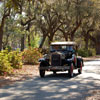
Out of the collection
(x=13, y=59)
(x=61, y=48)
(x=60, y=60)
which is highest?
Answer: (x=61, y=48)

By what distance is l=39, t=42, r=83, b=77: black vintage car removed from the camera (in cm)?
Answer: 1479

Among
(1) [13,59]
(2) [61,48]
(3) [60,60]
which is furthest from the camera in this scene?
(1) [13,59]

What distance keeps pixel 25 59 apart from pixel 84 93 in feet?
54.3

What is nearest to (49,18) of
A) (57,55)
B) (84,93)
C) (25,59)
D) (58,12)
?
(58,12)

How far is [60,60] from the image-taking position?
15.1 m

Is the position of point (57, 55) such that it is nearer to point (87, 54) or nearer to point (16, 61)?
point (16, 61)

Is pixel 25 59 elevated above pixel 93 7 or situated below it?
below

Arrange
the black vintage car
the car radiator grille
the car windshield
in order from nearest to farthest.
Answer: the black vintage car < the car radiator grille < the car windshield

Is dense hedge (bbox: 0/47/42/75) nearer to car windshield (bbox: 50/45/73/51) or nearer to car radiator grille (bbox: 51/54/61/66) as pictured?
car radiator grille (bbox: 51/54/61/66)

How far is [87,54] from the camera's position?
4984 centimetres

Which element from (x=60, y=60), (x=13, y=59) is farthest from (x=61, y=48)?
(x=13, y=59)

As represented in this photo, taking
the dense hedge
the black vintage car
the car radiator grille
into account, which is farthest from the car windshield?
the dense hedge

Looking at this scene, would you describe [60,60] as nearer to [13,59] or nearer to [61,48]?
[61,48]


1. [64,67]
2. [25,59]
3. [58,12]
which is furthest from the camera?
[58,12]
